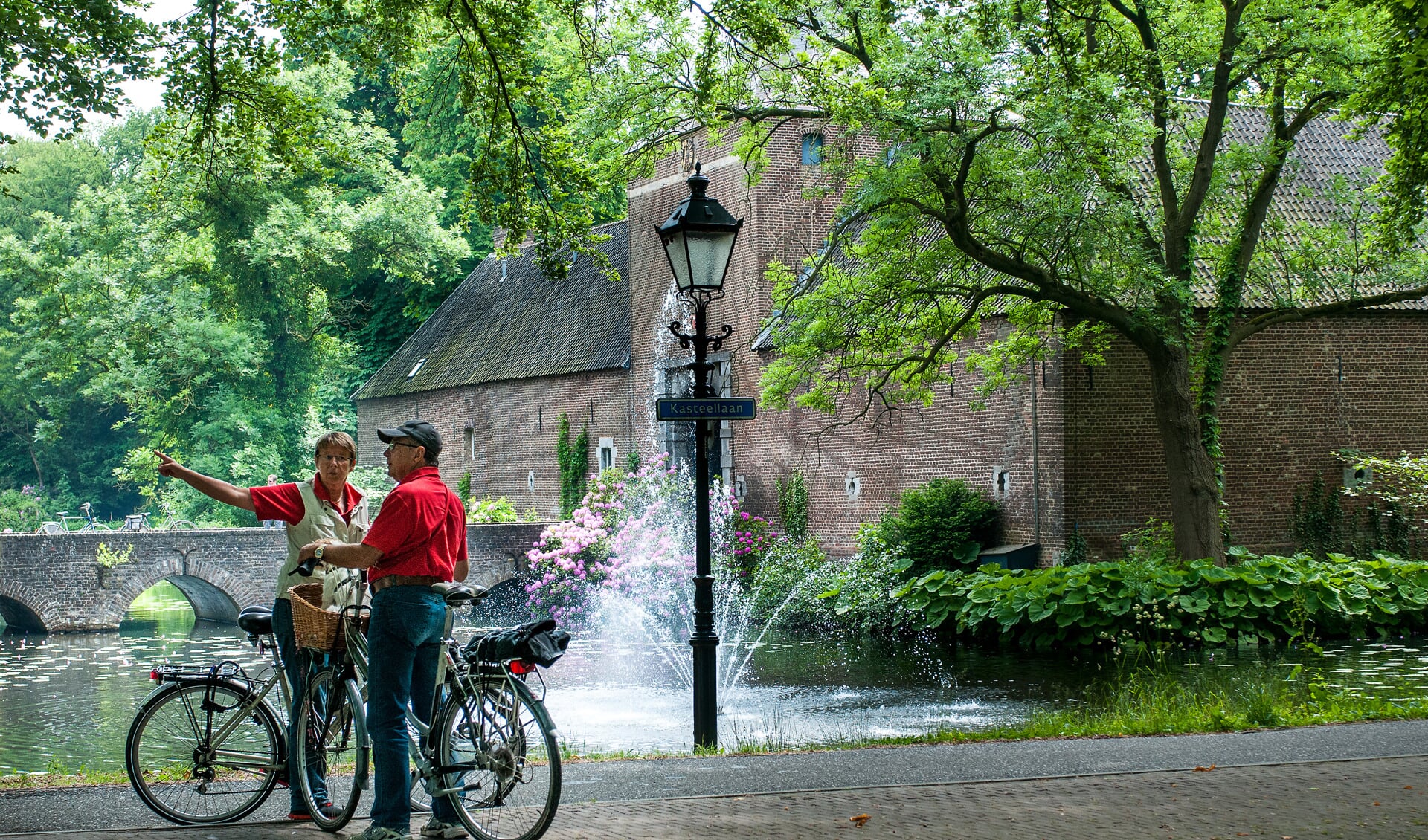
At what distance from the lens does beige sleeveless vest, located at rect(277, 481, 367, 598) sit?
6.10 metres

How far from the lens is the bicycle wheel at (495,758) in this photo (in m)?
5.45

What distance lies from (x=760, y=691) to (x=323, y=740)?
27.8 feet

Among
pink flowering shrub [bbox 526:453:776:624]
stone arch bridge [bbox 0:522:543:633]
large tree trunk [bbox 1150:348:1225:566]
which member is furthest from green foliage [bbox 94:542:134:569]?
large tree trunk [bbox 1150:348:1225:566]

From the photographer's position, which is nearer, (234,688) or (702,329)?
(234,688)

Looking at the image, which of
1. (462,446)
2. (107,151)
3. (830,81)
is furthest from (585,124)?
(107,151)

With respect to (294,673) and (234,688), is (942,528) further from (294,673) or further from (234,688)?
(234,688)

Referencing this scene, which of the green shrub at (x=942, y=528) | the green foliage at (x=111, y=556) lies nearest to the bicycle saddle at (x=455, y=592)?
the green shrub at (x=942, y=528)

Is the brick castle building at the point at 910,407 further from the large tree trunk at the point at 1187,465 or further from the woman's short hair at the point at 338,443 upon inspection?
the woman's short hair at the point at 338,443

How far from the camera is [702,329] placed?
895 cm

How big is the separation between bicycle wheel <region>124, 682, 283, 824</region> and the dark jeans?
0.50ft

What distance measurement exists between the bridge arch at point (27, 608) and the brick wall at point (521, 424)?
986cm

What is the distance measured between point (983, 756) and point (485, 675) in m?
3.24

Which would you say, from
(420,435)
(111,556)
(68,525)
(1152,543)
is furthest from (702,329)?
(68,525)

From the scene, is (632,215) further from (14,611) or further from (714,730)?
(714,730)
